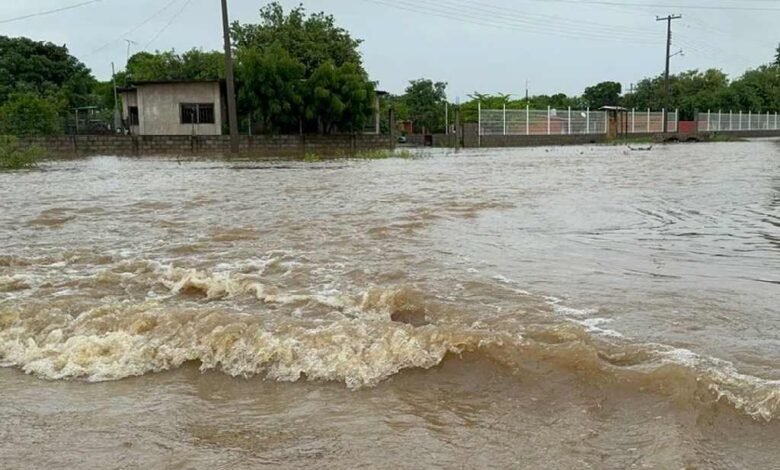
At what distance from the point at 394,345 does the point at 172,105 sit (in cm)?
2976

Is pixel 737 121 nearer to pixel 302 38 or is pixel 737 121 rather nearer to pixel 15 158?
pixel 302 38

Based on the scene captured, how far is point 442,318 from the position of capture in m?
3.88

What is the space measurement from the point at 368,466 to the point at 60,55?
51.8 metres

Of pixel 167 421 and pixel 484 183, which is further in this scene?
pixel 484 183

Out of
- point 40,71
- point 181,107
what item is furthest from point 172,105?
point 40,71

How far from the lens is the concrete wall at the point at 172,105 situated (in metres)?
30.7

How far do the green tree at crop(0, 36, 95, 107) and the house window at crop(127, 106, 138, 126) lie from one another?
1049cm

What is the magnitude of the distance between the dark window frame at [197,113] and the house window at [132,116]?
3884 mm

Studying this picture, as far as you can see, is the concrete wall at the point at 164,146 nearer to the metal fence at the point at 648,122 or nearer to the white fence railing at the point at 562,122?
the white fence railing at the point at 562,122

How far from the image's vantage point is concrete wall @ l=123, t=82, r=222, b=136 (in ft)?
101

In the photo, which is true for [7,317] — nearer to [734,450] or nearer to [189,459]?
[189,459]

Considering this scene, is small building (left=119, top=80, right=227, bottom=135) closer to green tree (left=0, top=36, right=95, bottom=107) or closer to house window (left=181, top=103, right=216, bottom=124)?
house window (left=181, top=103, right=216, bottom=124)

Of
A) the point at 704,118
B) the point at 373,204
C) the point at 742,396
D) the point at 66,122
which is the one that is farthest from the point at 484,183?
the point at 704,118

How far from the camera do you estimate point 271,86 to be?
2966 cm
